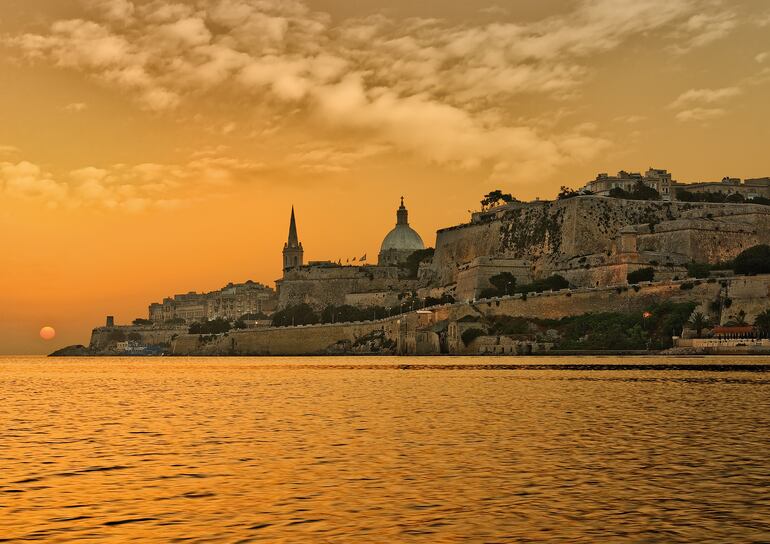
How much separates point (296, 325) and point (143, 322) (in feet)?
244

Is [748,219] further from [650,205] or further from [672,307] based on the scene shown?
[672,307]

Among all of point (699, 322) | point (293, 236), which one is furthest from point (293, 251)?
point (699, 322)

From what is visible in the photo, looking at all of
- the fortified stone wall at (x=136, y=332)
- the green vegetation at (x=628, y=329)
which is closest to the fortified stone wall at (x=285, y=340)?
the green vegetation at (x=628, y=329)

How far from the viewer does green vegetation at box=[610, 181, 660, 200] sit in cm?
9888

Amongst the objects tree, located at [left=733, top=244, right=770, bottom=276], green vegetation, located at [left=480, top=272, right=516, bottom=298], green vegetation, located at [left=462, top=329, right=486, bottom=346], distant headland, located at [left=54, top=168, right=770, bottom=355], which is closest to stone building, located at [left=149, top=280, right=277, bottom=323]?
distant headland, located at [left=54, top=168, right=770, bottom=355]

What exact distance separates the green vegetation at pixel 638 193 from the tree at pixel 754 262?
23745 millimetres

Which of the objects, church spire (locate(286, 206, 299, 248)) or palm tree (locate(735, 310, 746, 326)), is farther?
church spire (locate(286, 206, 299, 248))

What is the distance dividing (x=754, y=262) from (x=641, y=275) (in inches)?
392

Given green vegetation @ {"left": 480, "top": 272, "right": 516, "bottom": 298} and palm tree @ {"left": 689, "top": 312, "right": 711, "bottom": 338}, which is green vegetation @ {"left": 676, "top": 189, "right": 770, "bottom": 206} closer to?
green vegetation @ {"left": 480, "top": 272, "right": 516, "bottom": 298}

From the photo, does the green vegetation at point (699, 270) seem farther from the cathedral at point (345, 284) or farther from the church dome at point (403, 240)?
the church dome at point (403, 240)

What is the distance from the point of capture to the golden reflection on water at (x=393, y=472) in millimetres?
8836

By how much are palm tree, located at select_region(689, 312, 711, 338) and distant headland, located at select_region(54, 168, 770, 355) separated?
9 cm

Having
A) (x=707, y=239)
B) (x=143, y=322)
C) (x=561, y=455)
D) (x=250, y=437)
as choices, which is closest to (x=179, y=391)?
(x=250, y=437)

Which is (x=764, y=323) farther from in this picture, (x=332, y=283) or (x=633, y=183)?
(x=332, y=283)
